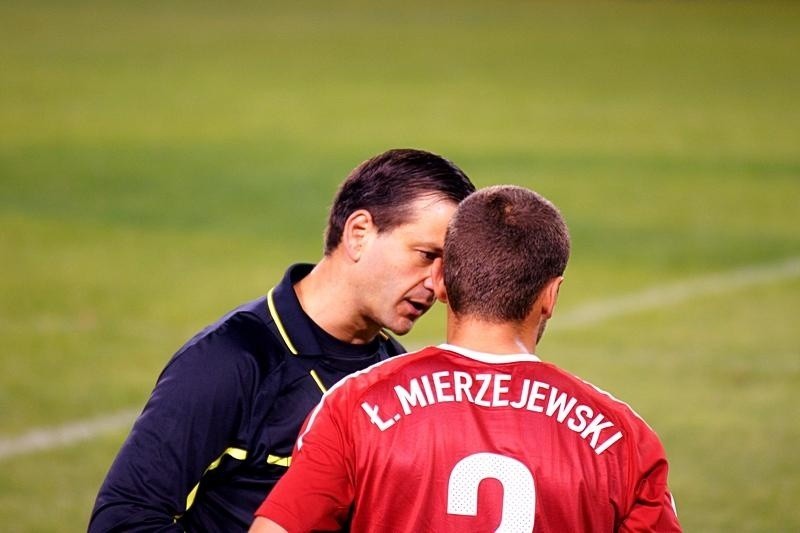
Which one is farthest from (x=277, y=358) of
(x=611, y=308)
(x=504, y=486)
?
(x=611, y=308)

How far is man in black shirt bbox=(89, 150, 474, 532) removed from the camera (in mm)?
3287

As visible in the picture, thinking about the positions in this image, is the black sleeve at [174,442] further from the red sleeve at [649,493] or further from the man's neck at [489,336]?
the red sleeve at [649,493]

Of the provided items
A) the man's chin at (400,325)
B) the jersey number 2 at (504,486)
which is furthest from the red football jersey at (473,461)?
the man's chin at (400,325)

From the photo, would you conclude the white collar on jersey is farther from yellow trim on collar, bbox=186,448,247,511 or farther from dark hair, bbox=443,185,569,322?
yellow trim on collar, bbox=186,448,247,511

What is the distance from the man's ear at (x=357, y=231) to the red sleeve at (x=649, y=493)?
1.03 metres

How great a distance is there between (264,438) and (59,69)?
2517 centimetres

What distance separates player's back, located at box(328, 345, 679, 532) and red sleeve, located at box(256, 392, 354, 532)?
3 cm

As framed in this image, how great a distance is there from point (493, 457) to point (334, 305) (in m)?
0.99

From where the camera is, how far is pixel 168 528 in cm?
322

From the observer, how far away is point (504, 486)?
288 centimetres

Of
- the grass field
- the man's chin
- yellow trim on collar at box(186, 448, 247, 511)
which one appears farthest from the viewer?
the grass field

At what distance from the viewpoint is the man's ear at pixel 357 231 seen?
370 centimetres

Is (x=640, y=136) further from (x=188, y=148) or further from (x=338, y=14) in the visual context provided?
(x=338, y=14)

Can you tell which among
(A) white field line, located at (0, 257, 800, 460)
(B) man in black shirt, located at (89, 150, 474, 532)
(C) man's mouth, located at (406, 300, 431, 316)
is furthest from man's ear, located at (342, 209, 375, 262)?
(A) white field line, located at (0, 257, 800, 460)
